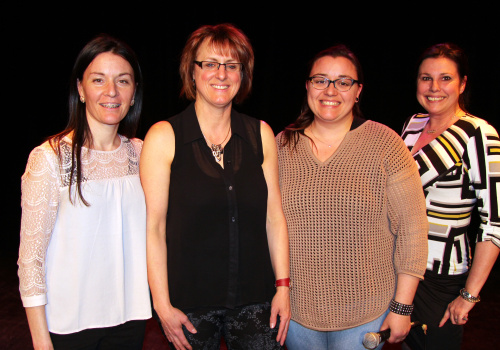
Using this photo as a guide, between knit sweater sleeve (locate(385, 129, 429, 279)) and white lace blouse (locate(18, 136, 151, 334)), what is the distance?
0.97 metres

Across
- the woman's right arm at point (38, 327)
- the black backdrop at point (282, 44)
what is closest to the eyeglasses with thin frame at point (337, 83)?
the woman's right arm at point (38, 327)

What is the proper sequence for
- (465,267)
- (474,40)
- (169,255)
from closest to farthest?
1. (169,255)
2. (465,267)
3. (474,40)

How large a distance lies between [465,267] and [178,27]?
12.7 feet

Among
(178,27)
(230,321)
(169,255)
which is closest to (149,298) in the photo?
(169,255)

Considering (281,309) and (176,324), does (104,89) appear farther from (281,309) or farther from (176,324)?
(281,309)

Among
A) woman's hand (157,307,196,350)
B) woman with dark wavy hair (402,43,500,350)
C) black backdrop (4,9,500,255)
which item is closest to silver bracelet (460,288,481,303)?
woman with dark wavy hair (402,43,500,350)

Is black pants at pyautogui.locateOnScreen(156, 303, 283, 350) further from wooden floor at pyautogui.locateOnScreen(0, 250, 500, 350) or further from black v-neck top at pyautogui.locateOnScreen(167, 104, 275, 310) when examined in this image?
wooden floor at pyautogui.locateOnScreen(0, 250, 500, 350)

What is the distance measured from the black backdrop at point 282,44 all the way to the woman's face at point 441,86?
2.73 metres

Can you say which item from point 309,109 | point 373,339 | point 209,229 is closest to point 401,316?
point 373,339

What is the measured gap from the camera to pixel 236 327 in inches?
60.2

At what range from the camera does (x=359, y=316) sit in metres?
1.61

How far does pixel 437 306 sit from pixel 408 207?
0.55 m

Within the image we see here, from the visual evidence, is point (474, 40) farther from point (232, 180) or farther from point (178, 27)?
point (232, 180)

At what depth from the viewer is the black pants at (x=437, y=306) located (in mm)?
1809
